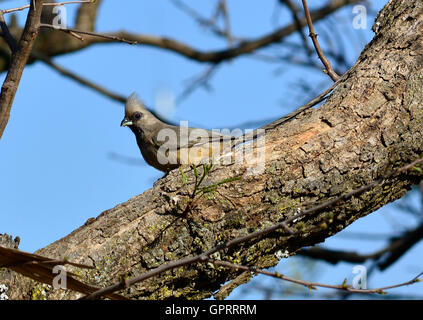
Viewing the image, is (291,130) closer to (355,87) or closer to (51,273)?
(355,87)

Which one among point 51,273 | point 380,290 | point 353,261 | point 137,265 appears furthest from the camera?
point 353,261

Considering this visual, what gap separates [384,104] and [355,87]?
0.22 m

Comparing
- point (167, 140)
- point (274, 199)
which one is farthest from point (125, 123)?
point (274, 199)

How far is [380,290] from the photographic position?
2.13 meters

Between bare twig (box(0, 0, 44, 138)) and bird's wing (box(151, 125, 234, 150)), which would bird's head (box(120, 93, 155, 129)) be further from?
bare twig (box(0, 0, 44, 138))

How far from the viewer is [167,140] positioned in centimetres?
607

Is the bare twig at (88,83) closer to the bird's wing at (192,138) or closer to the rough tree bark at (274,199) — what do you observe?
the bird's wing at (192,138)

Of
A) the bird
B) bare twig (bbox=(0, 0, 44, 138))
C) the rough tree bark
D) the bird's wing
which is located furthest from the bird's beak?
bare twig (bbox=(0, 0, 44, 138))

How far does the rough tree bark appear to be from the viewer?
3.16m

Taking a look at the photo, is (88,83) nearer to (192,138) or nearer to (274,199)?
(192,138)

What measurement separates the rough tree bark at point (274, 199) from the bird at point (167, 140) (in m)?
1.72

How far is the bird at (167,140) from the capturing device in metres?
5.62

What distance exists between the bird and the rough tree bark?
1723 mm
